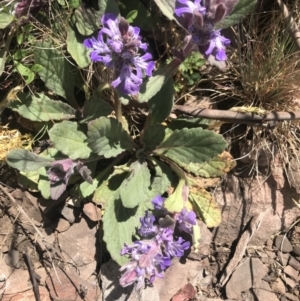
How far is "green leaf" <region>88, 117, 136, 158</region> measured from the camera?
1.74 m

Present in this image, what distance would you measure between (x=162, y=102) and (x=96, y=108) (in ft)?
0.86

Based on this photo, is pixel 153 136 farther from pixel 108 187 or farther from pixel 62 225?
pixel 62 225

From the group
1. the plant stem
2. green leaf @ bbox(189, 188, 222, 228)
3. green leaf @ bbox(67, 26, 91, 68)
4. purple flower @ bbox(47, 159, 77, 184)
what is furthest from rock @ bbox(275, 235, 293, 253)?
green leaf @ bbox(67, 26, 91, 68)

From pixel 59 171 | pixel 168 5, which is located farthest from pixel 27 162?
pixel 168 5

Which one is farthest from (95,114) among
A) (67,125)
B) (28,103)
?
(28,103)

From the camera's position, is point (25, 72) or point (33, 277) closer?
point (25, 72)

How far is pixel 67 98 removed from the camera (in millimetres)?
2016

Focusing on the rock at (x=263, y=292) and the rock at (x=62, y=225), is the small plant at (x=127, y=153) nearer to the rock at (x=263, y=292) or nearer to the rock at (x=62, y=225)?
the rock at (x=62, y=225)

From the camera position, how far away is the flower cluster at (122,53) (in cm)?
146

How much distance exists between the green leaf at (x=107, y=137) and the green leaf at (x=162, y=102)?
15cm

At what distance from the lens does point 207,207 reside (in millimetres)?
2076

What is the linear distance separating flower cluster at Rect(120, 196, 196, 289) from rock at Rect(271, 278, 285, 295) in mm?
671

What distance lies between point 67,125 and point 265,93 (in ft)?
2.83

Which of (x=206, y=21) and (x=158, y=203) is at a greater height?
(x=206, y=21)
